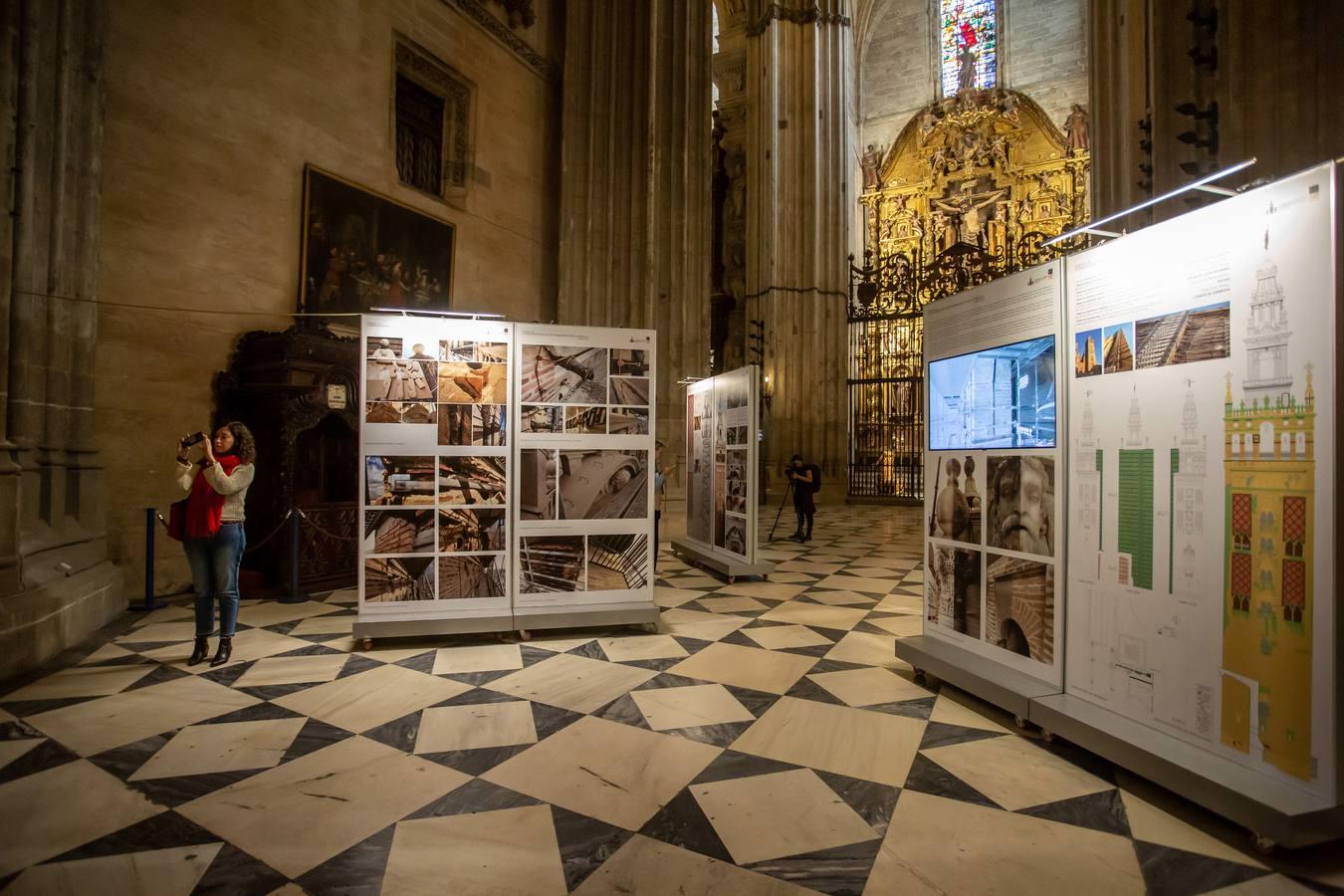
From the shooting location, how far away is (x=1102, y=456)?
306cm

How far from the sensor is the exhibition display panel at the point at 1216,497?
2.24m

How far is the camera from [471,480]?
493cm

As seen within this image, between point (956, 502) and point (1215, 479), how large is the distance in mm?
1420

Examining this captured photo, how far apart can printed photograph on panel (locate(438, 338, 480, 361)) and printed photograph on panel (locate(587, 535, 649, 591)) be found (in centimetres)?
162

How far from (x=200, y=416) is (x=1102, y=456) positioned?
7.31m

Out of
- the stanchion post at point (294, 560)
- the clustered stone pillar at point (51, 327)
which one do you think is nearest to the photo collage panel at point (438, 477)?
the stanchion post at point (294, 560)

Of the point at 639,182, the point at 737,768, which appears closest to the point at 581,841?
the point at 737,768

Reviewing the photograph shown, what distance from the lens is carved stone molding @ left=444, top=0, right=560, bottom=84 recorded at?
947 centimetres

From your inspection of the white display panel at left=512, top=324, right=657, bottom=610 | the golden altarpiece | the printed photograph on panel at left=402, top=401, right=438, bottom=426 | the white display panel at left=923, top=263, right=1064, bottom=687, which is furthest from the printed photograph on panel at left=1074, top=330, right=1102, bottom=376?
the golden altarpiece

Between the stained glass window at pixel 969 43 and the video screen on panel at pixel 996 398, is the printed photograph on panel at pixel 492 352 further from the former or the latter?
the stained glass window at pixel 969 43

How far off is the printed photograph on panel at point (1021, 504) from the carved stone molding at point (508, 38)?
951cm

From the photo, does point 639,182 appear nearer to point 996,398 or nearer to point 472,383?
point 472,383

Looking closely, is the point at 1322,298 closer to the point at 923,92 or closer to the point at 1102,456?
the point at 1102,456

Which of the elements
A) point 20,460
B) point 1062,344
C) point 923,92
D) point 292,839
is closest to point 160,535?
point 20,460
